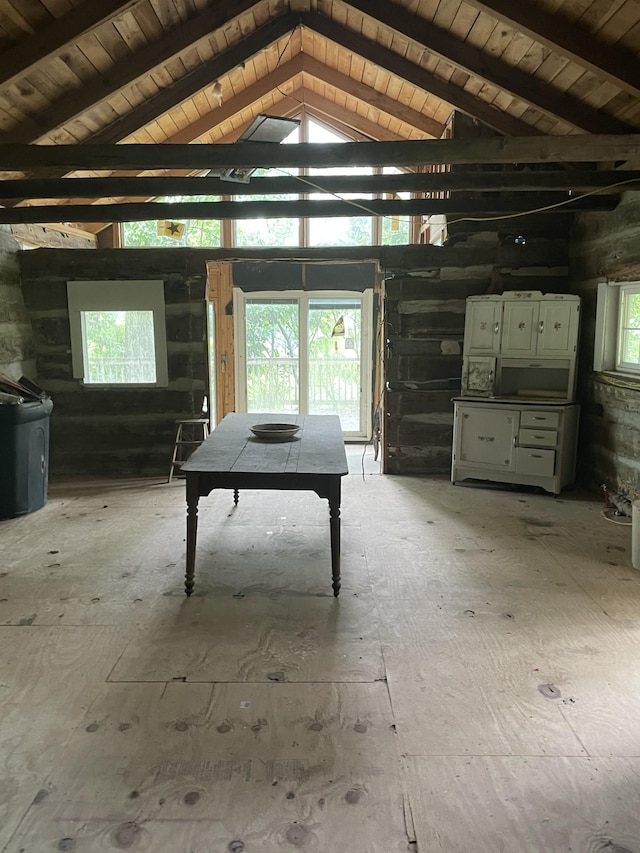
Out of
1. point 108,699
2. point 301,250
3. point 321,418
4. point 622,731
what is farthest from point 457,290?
point 108,699

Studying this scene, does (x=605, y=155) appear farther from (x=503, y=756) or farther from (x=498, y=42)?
(x=503, y=756)

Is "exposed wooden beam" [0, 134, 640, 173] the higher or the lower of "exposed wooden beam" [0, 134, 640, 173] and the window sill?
the higher

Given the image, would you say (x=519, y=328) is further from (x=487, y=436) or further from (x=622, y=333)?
(x=487, y=436)

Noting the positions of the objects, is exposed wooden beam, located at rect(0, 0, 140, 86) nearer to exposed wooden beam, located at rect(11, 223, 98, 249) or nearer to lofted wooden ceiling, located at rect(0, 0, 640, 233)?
lofted wooden ceiling, located at rect(0, 0, 640, 233)

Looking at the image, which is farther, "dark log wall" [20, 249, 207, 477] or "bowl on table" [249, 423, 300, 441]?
"dark log wall" [20, 249, 207, 477]

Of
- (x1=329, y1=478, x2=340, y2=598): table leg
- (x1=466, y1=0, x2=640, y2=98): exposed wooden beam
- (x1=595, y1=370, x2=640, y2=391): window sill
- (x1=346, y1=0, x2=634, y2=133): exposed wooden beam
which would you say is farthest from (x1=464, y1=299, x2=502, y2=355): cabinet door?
(x1=329, y1=478, x2=340, y2=598): table leg

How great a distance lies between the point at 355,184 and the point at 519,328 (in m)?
2.02

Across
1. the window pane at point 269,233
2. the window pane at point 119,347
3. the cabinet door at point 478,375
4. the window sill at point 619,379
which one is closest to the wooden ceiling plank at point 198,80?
the window pane at point 119,347

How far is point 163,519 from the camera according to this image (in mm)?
4738

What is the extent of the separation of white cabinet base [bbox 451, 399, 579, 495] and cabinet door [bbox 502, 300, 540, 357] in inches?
21.2

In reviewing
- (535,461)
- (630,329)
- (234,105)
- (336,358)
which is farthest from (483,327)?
(234,105)

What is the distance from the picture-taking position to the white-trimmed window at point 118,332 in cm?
610

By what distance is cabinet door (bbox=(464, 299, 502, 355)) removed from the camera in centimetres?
557

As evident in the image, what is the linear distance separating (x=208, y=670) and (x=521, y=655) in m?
1.42
